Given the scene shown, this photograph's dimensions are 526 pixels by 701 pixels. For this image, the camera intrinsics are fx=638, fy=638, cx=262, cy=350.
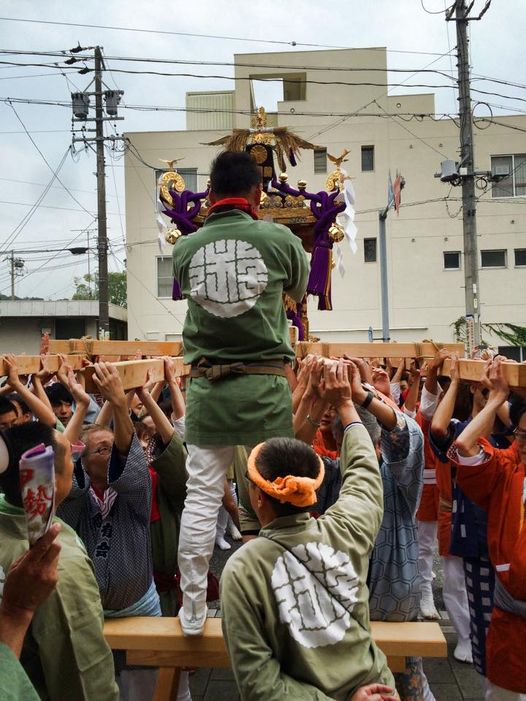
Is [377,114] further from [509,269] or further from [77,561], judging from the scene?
[77,561]

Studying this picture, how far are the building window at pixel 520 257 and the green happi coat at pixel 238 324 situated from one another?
20.9 metres

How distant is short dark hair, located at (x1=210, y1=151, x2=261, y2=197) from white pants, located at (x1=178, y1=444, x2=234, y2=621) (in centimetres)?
115

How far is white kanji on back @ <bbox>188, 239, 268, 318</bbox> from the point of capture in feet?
8.84

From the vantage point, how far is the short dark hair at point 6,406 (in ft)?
13.0

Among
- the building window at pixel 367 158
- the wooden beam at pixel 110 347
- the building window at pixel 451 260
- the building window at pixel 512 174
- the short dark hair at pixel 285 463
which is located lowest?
the short dark hair at pixel 285 463

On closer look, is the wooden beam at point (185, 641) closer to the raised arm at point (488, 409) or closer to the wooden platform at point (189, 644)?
the wooden platform at point (189, 644)

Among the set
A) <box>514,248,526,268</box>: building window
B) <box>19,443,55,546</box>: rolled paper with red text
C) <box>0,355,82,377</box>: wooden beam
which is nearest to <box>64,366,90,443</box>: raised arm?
<box>0,355,82,377</box>: wooden beam

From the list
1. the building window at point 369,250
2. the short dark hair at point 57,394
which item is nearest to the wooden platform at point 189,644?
the short dark hair at point 57,394

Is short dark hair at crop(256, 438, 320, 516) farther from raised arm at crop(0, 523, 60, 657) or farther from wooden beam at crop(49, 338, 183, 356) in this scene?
wooden beam at crop(49, 338, 183, 356)

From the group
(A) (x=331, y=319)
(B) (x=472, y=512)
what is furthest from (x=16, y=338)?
(B) (x=472, y=512)

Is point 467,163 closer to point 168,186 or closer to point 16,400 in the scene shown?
point 168,186

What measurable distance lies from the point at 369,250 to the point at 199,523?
19943mm

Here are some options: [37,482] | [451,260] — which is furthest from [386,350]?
[451,260]

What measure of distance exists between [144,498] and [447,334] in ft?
65.5
